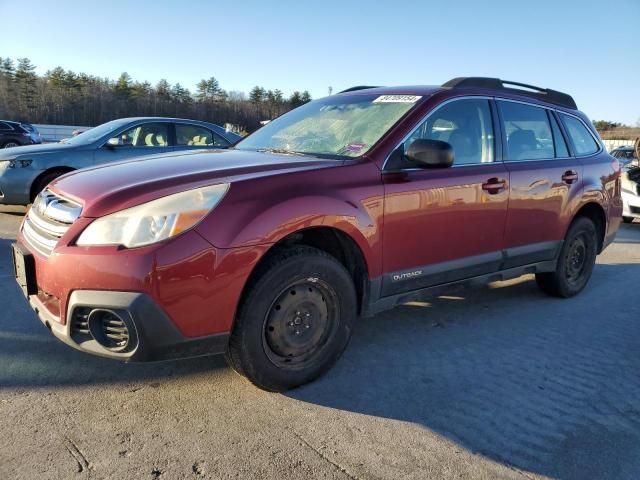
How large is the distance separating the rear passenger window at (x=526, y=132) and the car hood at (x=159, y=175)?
5.82ft

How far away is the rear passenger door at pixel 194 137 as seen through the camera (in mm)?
8461

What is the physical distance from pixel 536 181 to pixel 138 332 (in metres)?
3.28

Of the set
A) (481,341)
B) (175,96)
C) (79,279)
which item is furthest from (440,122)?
(175,96)

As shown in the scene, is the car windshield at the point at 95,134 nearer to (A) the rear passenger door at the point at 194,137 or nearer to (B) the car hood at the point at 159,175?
(A) the rear passenger door at the point at 194,137

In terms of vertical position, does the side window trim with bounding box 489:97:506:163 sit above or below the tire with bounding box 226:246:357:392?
above

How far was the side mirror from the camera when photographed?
3193 mm

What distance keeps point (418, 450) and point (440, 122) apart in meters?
2.23

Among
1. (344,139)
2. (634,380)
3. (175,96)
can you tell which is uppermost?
(175,96)

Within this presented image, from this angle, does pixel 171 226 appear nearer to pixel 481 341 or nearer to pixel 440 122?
pixel 440 122

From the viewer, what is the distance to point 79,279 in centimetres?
243

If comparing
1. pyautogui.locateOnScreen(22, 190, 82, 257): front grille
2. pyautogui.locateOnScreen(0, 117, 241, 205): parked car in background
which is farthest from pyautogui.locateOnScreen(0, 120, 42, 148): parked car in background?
pyautogui.locateOnScreen(22, 190, 82, 257): front grille

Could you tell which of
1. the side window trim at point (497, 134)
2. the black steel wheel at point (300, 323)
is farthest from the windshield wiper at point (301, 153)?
the side window trim at point (497, 134)

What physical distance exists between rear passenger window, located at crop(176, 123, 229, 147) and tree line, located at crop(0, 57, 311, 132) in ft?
127

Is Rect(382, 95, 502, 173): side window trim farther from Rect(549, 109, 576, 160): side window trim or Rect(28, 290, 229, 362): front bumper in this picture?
Rect(28, 290, 229, 362): front bumper
